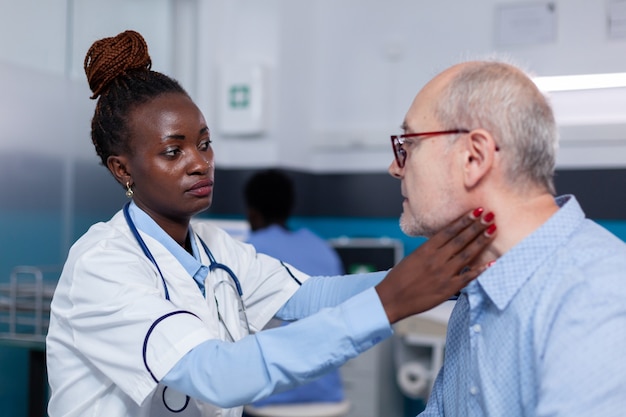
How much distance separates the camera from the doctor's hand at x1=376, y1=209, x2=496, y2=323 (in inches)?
42.0

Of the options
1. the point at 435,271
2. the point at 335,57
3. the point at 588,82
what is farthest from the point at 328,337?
the point at 335,57

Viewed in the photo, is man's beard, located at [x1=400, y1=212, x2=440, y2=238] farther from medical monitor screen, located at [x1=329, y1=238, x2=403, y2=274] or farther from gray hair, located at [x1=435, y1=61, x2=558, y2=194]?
medical monitor screen, located at [x1=329, y1=238, x2=403, y2=274]

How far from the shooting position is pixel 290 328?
43.9 inches

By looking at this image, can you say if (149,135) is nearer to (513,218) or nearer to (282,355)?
(282,355)

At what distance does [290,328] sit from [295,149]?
299cm

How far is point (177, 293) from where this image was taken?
134 centimetres

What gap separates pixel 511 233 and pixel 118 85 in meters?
0.78

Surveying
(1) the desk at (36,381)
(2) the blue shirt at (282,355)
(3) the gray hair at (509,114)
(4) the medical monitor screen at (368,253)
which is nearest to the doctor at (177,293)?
(2) the blue shirt at (282,355)

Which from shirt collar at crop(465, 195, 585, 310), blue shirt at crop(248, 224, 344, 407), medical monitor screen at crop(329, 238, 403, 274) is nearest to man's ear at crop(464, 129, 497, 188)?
shirt collar at crop(465, 195, 585, 310)

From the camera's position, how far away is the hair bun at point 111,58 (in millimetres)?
1417

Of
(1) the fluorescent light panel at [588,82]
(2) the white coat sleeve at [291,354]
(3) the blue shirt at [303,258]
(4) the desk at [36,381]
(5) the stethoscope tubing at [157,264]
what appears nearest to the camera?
(2) the white coat sleeve at [291,354]

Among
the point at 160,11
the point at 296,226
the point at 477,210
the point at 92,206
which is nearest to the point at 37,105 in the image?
the point at 92,206

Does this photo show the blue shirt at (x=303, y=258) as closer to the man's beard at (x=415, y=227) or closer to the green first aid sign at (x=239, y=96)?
the green first aid sign at (x=239, y=96)

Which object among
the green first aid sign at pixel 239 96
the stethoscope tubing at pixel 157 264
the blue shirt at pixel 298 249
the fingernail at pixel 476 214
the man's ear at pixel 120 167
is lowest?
the blue shirt at pixel 298 249
